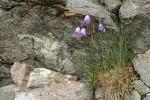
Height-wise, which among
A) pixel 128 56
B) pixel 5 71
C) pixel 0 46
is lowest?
pixel 5 71

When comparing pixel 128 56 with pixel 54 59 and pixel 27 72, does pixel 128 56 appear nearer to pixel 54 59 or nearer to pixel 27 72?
pixel 54 59

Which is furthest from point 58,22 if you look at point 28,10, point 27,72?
point 27,72

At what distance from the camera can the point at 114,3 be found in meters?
5.52

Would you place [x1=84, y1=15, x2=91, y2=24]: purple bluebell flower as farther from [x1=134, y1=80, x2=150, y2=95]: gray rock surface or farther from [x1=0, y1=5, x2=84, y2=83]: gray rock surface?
[x1=134, y1=80, x2=150, y2=95]: gray rock surface

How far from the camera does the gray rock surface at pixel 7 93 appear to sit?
219 inches

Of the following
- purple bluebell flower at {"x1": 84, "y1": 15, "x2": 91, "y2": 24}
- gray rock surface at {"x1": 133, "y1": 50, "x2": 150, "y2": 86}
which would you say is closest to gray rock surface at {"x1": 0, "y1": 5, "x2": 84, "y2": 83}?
purple bluebell flower at {"x1": 84, "y1": 15, "x2": 91, "y2": 24}

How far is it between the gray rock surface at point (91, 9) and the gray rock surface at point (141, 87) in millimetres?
839

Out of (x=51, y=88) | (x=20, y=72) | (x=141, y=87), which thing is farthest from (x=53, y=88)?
(x=141, y=87)

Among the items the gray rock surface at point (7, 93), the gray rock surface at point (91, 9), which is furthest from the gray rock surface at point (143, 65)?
the gray rock surface at point (7, 93)

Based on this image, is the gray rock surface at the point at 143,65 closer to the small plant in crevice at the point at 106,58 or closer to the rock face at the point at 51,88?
the small plant in crevice at the point at 106,58

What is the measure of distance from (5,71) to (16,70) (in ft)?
0.99

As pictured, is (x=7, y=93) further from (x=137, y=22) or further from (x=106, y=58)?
(x=137, y=22)

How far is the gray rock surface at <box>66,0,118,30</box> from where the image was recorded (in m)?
5.37

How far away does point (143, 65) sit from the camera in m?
5.07
